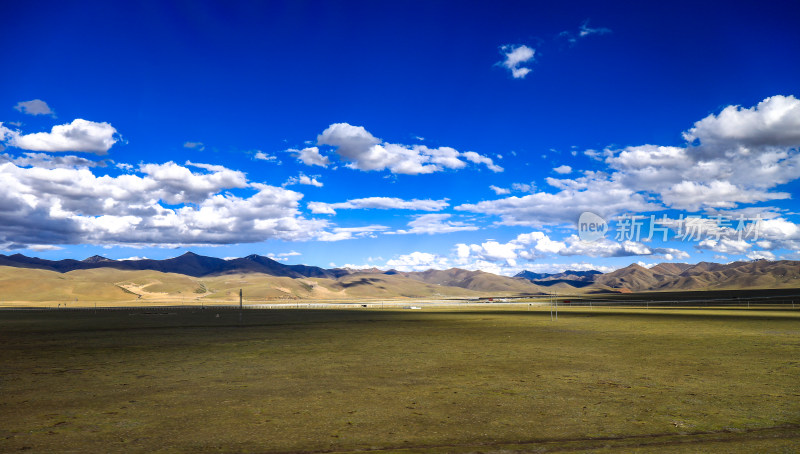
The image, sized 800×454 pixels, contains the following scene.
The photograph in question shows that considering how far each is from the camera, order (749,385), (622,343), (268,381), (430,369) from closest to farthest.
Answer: (749,385)
(268,381)
(430,369)
(622,343)

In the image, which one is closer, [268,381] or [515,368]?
[268,381]

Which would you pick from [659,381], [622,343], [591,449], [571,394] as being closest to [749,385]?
[659,381]

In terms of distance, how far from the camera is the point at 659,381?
13.9 m

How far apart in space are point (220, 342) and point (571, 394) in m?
21.2

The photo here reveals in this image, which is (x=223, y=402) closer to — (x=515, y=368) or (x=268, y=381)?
(x=268, y=381)

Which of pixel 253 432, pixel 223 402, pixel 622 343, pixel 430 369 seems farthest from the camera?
pixel 622 343

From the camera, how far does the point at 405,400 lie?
11.6m

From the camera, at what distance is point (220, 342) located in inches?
1085

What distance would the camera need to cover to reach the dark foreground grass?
327 inches

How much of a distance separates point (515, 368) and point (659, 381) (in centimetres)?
444

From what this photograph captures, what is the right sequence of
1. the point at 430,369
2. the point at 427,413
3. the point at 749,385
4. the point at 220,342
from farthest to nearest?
the point at 220,342
the point at 430,369
the point at 749,385
the point at 427,413

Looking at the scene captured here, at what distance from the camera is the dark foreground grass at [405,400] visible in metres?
8.31

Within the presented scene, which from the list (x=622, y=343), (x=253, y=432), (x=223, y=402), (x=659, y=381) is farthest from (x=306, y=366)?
(x=622, y=343)

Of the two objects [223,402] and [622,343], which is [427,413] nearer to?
[223,402]
